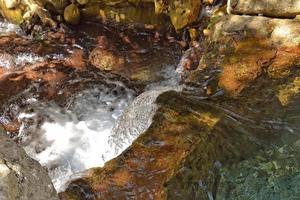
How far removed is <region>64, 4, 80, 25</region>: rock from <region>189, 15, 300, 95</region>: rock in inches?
108

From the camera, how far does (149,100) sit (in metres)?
5.41

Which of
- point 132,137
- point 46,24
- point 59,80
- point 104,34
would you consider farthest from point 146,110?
point 46,24

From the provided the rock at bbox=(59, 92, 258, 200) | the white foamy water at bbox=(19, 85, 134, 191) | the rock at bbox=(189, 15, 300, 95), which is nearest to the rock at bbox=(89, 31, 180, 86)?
the white foamy water at bbox=(19, 85, 134, 191)

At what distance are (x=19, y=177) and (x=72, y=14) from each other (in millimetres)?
5509

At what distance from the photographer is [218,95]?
17.2 ft

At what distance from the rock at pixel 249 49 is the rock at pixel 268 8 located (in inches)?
7.3

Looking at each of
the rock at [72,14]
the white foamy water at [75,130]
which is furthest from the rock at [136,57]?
the rock at [72,14]

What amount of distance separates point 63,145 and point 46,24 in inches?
111

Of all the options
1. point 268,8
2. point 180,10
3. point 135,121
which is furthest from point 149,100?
point 180,10

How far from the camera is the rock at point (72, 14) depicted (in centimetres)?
771

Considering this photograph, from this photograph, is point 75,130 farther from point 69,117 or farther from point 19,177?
point 19,177

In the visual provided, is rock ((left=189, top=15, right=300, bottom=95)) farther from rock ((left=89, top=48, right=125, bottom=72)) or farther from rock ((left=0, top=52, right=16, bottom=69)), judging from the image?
rock ((left=0, top=52, right=16, bottom=69))

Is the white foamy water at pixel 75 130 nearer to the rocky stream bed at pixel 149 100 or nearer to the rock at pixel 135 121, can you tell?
the rocky stream bed at pixel 149 100

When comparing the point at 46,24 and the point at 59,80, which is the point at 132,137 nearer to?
the point at 59,80
